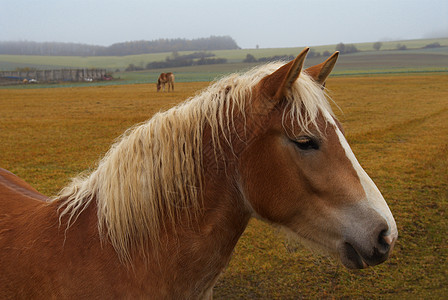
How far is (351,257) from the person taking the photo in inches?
66.7

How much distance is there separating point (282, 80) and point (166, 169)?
2.45 feet

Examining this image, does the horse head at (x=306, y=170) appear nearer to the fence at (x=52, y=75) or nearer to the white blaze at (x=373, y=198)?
the white blaze at (x=373, y=198)

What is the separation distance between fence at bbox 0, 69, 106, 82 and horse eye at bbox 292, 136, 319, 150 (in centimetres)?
6139

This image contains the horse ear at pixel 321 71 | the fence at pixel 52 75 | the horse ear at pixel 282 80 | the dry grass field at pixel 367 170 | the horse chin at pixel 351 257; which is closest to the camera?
the horse ear at pixel 282 80

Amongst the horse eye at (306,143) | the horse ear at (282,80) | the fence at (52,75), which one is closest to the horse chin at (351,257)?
the horse eye at (306,143)

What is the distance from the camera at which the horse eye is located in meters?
1.65

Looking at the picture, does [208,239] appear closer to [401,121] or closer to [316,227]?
[316,227]

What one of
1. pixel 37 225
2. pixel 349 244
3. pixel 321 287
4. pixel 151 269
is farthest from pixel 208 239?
pixel 321 287

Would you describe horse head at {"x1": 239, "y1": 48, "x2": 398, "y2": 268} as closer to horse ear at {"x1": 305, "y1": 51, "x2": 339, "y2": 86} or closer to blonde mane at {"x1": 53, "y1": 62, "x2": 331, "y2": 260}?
blonde mane at {"x1": 53, "y1": 62, "x2": 331, "y2": 260}

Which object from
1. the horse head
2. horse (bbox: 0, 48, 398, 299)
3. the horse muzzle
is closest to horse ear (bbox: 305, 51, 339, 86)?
horse (bbox: 0, 48, 398, 299)

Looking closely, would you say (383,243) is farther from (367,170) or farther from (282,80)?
(367,170)

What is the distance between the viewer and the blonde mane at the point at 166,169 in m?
1.71

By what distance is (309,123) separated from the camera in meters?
1.67

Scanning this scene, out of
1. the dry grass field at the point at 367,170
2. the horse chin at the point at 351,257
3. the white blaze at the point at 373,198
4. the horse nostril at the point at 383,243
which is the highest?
the white blaze at the point at 373,198
